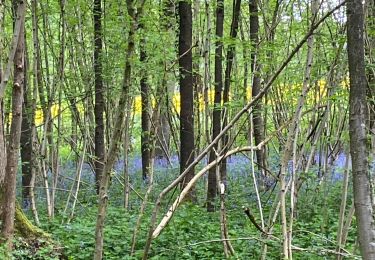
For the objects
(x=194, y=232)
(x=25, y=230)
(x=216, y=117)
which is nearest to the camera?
(x=25, y=230)

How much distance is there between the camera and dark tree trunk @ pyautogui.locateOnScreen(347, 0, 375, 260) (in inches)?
99.7

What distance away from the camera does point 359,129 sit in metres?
2.56

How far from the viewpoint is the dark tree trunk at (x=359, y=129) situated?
2.53m

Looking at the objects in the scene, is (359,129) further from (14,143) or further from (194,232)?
(194,232)

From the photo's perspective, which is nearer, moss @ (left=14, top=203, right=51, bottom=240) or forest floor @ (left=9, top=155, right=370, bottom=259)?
forest floor @ (left=9, top=155, right=370, bottom=259)

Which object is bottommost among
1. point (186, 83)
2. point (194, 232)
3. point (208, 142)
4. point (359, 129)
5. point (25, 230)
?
point (194, 232)

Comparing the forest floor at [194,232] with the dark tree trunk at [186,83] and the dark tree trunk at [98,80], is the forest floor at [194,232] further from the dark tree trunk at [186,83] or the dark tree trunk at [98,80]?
the dark tree trunk at [186,83]

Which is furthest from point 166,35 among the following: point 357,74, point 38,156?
point 357,74

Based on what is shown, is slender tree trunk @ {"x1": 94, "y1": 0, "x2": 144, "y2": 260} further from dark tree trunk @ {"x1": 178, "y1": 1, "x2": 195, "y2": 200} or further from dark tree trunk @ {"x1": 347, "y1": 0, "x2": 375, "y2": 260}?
dark tree trunk @ {"x1": 178, "y1": 1, "x2": 195, "y2": 200}

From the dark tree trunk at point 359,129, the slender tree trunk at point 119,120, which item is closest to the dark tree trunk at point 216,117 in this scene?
the slender tree trunk at point 119,120

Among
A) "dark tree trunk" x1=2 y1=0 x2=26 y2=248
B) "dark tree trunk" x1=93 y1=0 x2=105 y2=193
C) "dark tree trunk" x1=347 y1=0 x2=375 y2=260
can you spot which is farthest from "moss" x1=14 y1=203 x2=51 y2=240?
"dark tree trunk" x1=347 y1=0 x2=375 y2=260

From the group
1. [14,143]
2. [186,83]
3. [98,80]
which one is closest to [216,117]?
[186,83]

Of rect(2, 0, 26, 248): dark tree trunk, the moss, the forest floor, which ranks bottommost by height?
the forest floor

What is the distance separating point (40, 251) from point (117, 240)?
1.00 m
